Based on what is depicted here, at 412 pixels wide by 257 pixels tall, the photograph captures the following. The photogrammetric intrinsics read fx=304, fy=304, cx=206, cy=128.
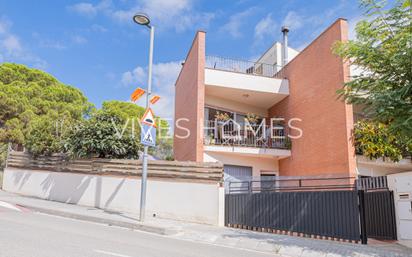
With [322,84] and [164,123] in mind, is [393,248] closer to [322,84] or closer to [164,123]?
[322,84]

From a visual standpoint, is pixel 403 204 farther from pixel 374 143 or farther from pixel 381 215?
pixel 374 143

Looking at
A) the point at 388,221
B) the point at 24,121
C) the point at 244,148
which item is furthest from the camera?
the point at 24,121

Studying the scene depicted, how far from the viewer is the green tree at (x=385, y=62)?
6.71 m

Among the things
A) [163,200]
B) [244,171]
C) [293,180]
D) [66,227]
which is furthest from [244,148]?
[66,227]

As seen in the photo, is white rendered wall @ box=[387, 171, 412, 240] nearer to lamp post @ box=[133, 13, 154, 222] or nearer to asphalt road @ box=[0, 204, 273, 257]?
asphalt road @ box=[0, 204, 273, 257]

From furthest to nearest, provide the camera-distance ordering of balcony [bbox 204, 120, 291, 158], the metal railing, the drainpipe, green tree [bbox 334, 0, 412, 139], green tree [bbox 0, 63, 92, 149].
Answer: the drainpipe < green tree [bbox 0, 63, 92, 149] < balcony [bbox 204, 120, 291, 158] < the metal railing < green tree [bbox 334, 0, 412, 139]

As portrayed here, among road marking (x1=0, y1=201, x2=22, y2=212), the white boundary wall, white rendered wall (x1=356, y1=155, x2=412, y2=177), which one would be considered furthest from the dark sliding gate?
road marking (x1=0, y1=201, x2=22, y2=212)

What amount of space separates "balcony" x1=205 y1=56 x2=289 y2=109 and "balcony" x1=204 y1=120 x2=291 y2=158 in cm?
160

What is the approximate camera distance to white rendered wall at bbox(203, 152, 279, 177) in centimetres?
1419

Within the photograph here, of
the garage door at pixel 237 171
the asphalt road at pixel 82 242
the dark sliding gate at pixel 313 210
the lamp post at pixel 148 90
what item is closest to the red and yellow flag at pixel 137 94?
the lamp post at pixel 148 90

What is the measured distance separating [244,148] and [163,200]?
501 centimetres

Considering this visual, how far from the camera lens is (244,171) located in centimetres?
1516

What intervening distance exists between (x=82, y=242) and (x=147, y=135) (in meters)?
4.06

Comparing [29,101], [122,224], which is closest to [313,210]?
[122,224]
